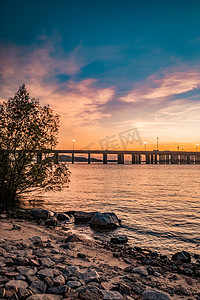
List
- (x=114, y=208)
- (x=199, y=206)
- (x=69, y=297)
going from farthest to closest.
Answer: (x=199, y=206) < (x=114, y=208) < (x=69, y=297)

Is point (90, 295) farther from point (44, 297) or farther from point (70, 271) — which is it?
point (70, 271)

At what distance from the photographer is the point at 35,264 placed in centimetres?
639

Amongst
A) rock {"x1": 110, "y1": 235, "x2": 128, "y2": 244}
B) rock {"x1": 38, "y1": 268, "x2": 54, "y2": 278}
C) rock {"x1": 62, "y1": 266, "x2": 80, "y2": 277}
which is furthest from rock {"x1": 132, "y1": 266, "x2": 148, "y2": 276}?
rock {"x1": 110, "y1": 235, "x2": 128, "y2": 244}

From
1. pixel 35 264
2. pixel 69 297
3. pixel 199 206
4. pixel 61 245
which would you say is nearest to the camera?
pixel 69 297

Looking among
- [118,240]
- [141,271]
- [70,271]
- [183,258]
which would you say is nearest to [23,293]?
[70,271]

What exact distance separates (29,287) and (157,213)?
50.6 ft

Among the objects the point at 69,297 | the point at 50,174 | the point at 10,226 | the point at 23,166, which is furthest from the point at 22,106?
the point at 69,297

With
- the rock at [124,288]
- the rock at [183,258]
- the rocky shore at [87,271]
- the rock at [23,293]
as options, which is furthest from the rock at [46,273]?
the rock at [183,258]

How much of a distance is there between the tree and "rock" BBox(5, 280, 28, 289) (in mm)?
14174

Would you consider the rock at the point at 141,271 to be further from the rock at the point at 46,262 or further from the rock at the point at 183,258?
the rock at the point at 46,262

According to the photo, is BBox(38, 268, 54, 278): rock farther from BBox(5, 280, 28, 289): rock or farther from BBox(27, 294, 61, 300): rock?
BBox(27, 294, 61, 300): rock

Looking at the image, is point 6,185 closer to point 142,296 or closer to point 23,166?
point 23,166

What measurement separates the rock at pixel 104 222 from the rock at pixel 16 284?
9324 mm

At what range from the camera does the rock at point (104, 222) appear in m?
14.3
